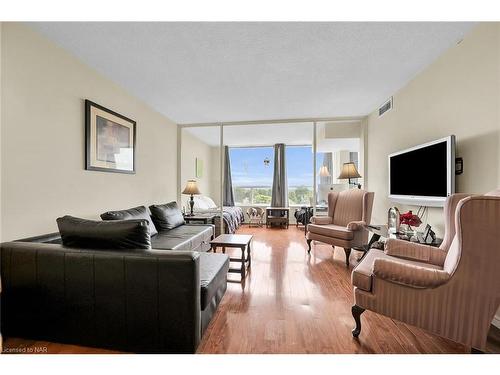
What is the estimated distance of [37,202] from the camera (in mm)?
1959

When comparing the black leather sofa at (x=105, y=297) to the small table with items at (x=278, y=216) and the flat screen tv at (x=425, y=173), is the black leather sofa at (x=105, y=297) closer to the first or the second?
the flat screen tv at (x=425, y=173)

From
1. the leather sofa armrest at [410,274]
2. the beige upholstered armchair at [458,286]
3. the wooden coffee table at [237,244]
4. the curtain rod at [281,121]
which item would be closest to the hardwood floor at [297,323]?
the wooden coffee table at [237,244]

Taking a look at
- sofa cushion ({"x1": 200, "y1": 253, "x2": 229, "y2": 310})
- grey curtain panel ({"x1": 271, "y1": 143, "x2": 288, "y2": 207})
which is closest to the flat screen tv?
sofa cushion ({"x1": 200, "y1": 253, "x2": 229, "y2": 310})

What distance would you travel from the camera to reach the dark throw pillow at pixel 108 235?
1.45 meters

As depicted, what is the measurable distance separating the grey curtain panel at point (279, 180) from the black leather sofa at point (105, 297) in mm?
5435

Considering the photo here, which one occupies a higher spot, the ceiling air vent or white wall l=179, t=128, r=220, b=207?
the ceiling air vent

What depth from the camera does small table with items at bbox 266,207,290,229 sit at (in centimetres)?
625

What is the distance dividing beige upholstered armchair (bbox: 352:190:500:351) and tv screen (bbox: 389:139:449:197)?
101 centimetres

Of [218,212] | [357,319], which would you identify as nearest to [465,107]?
[357,319]

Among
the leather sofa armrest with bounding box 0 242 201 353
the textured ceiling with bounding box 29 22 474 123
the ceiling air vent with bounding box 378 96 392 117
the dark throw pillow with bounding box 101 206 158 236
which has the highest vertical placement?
the textured ceiling with bounding box 29 22 474 123

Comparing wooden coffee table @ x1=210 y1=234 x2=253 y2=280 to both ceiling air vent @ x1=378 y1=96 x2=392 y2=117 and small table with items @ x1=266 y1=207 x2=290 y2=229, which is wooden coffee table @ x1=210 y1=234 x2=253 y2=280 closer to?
ceiling air vent @ x1=378 y1=96 x2=392 y2=117
